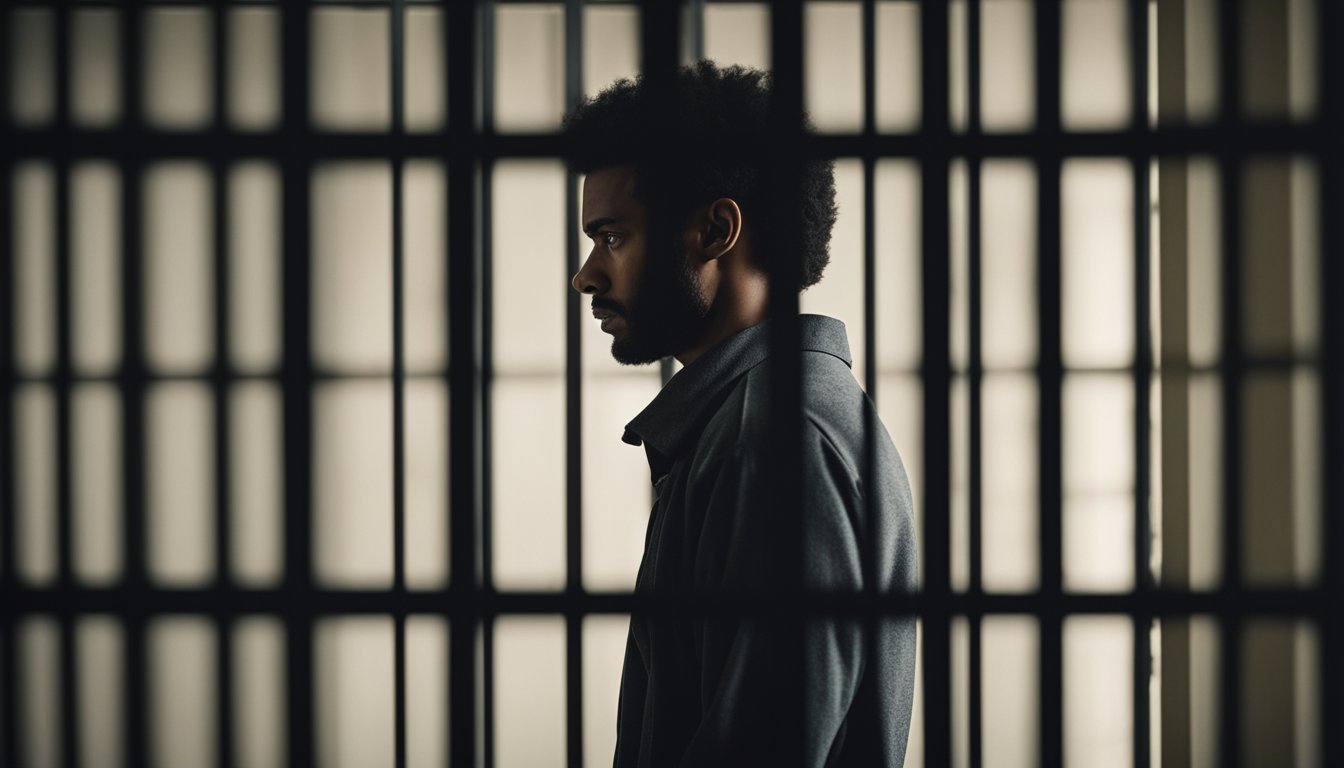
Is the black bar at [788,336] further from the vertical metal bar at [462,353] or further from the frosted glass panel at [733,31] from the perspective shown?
the frosted glass panel at [733,31]

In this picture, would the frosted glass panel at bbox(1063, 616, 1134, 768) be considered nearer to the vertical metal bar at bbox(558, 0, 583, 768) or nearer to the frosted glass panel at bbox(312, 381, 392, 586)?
the frosted glass panel at bbox(312, 381, 392, 586)

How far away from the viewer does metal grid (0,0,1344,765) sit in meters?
0.87

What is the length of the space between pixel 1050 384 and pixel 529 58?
12.1 ft

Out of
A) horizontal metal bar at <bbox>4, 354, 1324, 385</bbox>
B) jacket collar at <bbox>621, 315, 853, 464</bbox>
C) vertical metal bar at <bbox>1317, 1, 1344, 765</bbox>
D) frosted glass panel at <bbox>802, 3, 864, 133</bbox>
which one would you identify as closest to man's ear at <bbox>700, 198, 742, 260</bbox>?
jacket collar at <bbox>621, 315, 853, 464</bbox>

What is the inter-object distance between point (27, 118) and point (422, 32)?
1.60 meters

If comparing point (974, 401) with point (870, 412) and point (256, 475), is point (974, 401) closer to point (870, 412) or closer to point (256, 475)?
point (870, 412)

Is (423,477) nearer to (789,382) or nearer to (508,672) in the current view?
(508,672)

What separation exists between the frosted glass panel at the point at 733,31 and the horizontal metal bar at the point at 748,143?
3191 mm

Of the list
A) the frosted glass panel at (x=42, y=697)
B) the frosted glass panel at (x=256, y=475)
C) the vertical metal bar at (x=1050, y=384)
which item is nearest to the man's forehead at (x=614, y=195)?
the vertical metal bar at (x=1050, y=384)

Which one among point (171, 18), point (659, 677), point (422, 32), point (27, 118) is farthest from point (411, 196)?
point (659, 677)

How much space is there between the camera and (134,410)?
0.93m

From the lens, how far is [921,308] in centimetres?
89

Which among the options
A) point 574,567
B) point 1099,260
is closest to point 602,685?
point 1099,260

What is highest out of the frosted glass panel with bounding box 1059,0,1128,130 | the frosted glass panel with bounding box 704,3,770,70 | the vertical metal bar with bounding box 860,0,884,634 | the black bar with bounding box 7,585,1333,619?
the frosted glass panel with bounding box 704,3,770,70
